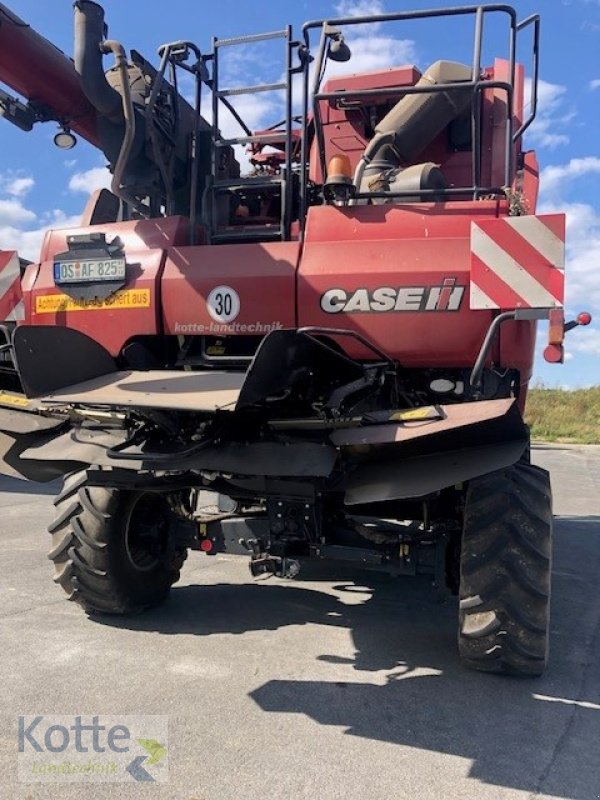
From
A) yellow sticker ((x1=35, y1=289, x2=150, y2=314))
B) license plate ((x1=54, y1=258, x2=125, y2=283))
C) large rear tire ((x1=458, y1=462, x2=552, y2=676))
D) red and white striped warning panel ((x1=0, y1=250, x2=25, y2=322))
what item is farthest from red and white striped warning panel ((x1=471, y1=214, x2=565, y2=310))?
red and white striped warning panel ((x1=0, y1=250, x2=25, y2=322))

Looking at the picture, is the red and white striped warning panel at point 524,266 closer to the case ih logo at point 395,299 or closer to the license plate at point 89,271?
the case ih logo at point 395,299

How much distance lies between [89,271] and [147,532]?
1724 millimetres

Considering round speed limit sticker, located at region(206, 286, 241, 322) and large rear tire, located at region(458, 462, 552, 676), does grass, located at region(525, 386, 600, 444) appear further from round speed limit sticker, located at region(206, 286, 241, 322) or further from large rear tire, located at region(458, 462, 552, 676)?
round speed limit sticker, located at region(206, 286, 241, 322)

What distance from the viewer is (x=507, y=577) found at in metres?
3.55

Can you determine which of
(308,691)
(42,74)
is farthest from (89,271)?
(308,691)

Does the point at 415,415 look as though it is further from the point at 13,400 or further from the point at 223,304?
the point at 13,400

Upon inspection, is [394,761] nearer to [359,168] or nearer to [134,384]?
[134,384]

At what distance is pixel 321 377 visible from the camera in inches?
146

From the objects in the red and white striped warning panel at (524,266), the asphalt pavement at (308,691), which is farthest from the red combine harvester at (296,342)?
the asphalt pavement at (308,691)

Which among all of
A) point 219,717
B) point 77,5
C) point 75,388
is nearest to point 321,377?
point 75,388

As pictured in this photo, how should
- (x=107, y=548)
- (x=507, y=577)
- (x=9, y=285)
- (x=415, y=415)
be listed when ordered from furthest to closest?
(x=9, y=285), (x=107, y=548), (x=507, y=577), (x=415, y=415)

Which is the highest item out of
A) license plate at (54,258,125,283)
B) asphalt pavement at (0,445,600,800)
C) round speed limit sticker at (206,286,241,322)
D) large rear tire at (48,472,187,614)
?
license plate at (54,258,125,283)

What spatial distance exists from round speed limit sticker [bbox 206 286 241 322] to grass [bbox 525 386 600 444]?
747 inches

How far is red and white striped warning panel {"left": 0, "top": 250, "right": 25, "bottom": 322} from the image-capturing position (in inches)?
177
